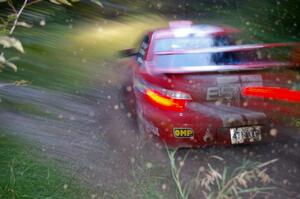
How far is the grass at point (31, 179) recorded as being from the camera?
4.16 meters

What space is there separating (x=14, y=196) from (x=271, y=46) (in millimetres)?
2607

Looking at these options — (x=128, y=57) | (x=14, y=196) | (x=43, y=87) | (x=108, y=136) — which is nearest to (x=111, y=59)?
(x=43, y=87)

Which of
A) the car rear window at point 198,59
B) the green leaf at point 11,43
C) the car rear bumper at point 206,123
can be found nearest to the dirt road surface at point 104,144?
the car rear bumper at point 206,123

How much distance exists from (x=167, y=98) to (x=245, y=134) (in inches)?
29.4

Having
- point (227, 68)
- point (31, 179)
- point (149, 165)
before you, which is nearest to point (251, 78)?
point (227, 68)

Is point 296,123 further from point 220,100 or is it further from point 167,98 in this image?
point 167,98

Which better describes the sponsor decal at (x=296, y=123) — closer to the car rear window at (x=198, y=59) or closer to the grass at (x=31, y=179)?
the car rear window at (x=198, y=59)

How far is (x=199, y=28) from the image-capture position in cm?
592

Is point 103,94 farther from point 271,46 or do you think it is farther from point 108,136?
point 271,46

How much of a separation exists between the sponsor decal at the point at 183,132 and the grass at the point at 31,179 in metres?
0.95

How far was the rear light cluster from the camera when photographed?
4.54m

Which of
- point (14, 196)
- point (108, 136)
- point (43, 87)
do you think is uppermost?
point (14, 196)

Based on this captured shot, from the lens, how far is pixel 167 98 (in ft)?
15.1

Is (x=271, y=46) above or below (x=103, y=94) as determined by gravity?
above
